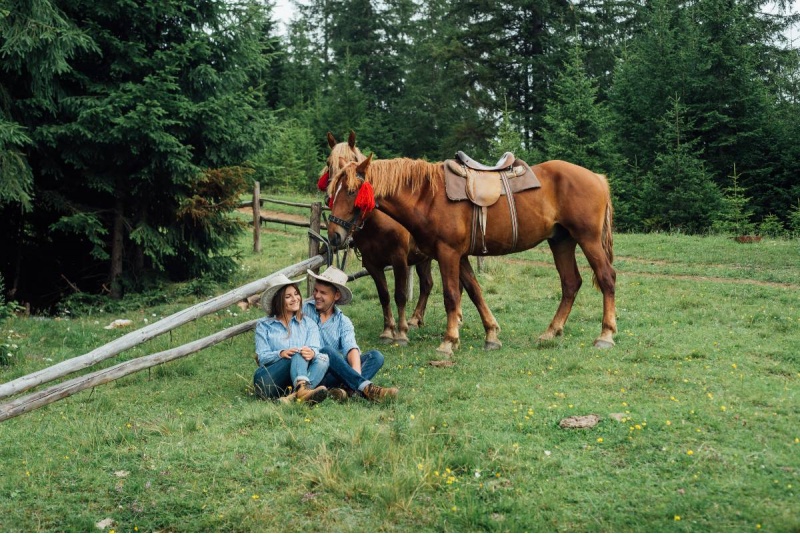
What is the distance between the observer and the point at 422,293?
33.5 ft

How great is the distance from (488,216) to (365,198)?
1.54m

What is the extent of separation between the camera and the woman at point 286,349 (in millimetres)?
6273

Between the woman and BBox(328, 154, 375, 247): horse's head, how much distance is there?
1.25 meters

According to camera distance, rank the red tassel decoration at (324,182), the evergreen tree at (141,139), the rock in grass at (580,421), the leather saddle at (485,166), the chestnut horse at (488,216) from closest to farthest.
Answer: the rock in grass at (580,421) → the chestnut horse at (488,216) → the leather saddle at (485,166) → the red tassel decoration at (324,182) → the evergreen tree at (141,139)

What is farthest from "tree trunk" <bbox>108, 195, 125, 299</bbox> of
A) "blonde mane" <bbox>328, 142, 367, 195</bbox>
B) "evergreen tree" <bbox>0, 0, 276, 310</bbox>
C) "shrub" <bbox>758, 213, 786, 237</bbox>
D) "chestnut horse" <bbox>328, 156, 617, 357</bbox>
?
"shrub" <bbox>758, 213, 786, 237</bbox>

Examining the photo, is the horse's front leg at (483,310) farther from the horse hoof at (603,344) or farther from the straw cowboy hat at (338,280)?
the straw cowboy hat at (338,280)

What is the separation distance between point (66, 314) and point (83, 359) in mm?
5935

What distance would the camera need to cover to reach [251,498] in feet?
14.9

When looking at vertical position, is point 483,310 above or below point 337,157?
below

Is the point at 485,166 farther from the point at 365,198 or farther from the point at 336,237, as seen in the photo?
the point at 336,237

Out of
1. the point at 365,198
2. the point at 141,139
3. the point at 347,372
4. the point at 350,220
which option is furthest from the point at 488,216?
the point at 141,139

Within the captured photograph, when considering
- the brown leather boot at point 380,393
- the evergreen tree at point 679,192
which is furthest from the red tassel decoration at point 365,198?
the evergreen tree at point 679,192

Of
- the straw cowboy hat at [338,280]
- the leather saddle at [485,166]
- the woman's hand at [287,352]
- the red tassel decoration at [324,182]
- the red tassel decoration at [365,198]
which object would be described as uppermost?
the leather saddle at [485,166]

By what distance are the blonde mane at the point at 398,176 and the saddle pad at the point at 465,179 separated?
4.4 inches
